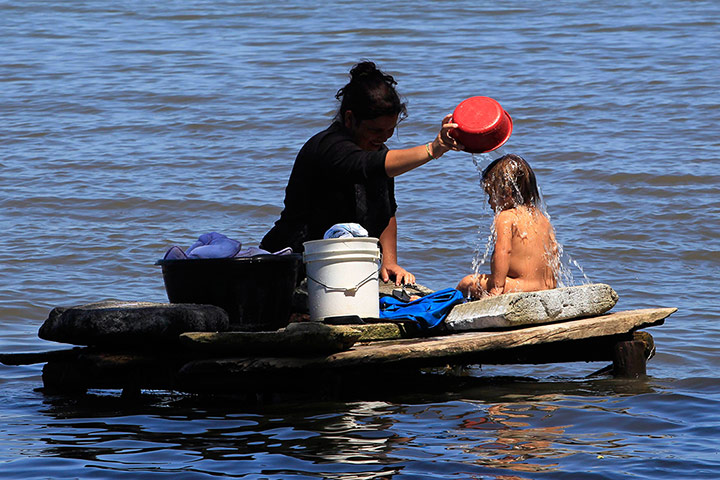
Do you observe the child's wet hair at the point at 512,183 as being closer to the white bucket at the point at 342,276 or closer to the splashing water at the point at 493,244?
the splashing water at the point at 493,244

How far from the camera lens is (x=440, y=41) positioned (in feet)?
68.0

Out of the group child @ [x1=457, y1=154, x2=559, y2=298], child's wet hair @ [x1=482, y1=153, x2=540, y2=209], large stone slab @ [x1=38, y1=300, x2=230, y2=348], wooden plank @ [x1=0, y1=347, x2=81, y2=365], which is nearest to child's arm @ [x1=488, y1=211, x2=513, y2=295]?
child @ [x1=457, y1=154, x2=559, y2=298]

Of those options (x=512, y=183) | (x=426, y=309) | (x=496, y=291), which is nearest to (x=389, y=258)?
(x=496, y=291)

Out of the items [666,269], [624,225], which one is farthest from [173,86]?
[666,269]

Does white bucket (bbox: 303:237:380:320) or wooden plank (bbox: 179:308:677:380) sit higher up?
white bucket (bbox: 303:237:380:320)

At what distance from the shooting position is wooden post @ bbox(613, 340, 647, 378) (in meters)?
6.49

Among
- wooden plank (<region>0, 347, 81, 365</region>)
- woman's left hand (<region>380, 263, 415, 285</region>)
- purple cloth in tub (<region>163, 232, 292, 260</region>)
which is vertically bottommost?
wooden plank (<region>0, 347, 81, 365</region>)

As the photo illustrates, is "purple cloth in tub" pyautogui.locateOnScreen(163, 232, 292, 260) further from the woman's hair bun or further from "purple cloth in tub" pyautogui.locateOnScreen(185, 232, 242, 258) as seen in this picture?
the woman's hair bun

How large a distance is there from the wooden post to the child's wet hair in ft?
3.79

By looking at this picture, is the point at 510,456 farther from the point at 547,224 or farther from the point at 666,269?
the point at 666,269

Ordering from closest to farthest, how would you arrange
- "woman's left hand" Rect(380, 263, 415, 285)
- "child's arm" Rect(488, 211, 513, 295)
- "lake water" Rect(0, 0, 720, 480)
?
1. "lake water" Rect(0, 0, 720, 480)
2. "child's arm" Rect(488, 211, 513, 295)
3. "woman's left hand" Rect(380, 263, 415, 285)

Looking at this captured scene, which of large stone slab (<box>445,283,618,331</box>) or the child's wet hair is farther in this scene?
the child's wet hair

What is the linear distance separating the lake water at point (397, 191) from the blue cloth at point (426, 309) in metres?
0.46

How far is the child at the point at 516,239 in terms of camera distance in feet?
23.1
